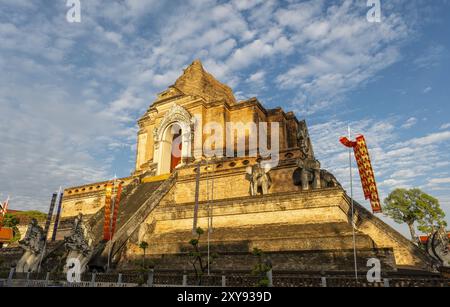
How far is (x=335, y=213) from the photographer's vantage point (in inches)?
477

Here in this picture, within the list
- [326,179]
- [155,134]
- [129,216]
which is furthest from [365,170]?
[155,134]

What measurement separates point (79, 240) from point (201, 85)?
1860 centimetres

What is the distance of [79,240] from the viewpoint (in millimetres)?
11414

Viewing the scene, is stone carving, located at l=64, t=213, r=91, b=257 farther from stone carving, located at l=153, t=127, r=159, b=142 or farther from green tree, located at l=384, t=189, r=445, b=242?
green tree, located at l=384, t=189, r=445, b=242

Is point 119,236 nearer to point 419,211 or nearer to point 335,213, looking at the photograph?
point 335,213

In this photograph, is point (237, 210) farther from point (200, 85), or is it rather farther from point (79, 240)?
point (200, 85)

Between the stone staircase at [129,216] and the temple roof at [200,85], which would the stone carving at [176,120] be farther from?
the stone staircase at [129,216]

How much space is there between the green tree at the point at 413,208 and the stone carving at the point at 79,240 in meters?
30.6

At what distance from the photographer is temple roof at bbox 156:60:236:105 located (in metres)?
26.7

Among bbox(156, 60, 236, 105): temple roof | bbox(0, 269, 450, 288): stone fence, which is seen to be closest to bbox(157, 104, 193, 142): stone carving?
bbox(156, 60, 236, 105): temple roof

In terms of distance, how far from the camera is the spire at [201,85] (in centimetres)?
2673

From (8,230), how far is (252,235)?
30065 millimetres
